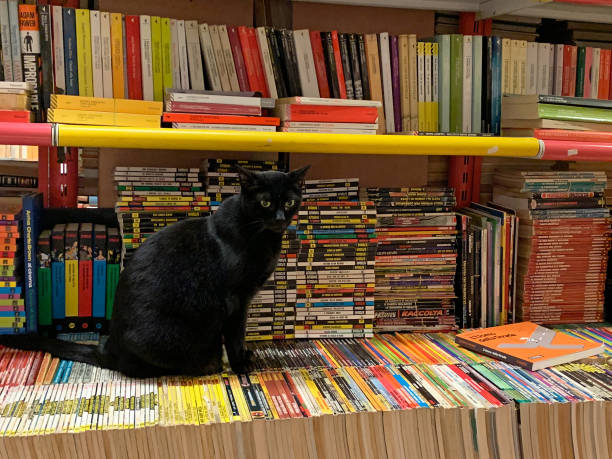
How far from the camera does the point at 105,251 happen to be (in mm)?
1703

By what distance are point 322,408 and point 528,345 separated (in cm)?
71

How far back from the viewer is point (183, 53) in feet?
5.81

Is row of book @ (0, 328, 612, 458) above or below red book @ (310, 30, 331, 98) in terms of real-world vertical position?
below

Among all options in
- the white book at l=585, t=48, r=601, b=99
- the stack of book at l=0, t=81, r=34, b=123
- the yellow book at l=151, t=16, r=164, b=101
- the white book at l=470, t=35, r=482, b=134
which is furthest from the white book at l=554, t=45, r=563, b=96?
the stack of book at l=0, t=81, r=34, b=123

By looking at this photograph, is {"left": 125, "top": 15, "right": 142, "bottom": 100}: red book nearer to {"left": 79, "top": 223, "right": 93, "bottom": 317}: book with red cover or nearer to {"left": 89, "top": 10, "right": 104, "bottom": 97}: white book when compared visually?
{"left": 89, "top": 10, "right": 104, "bottom": 97}: white book

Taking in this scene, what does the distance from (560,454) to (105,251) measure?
126cm

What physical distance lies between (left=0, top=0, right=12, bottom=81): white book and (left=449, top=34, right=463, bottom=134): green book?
1286 millimetres

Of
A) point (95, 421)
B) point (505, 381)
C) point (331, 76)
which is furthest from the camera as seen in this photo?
point (331, 76)

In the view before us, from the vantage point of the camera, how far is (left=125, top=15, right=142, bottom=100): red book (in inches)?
68.0

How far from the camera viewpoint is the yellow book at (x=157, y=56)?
5.72 feet

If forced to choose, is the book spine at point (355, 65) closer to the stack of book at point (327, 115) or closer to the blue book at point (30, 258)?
the stack of book at point (327, 115)

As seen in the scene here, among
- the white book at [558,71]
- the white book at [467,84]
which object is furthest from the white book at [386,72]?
the white book at [558,71]

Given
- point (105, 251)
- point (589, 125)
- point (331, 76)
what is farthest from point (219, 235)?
point (589, 125)

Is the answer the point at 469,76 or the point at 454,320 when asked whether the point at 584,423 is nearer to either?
the point at 454,320
